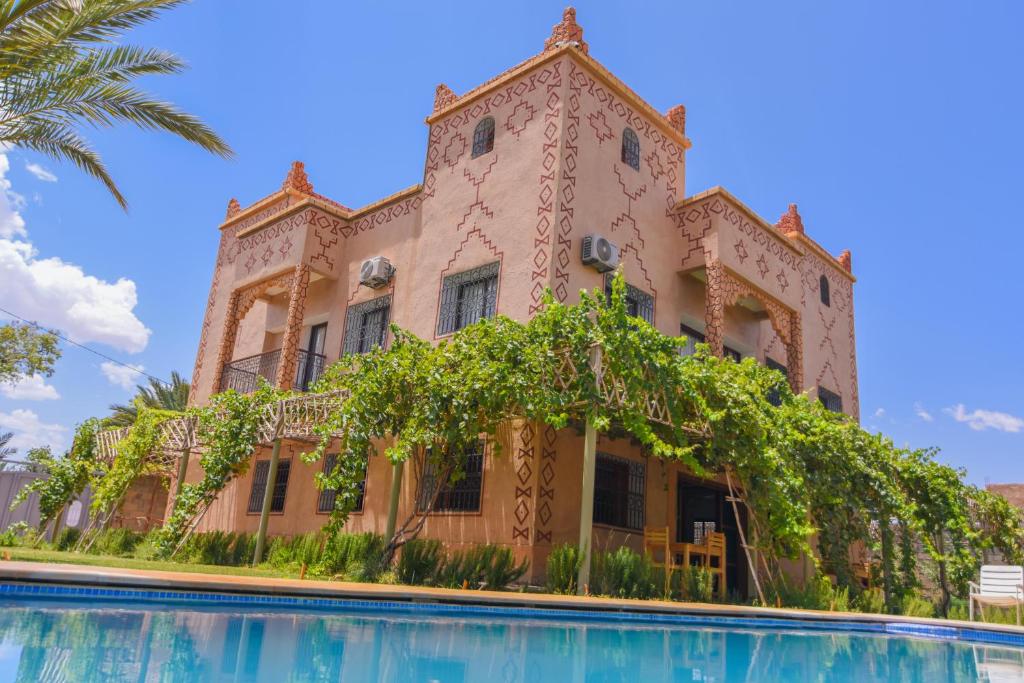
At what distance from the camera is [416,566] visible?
8.89 meters

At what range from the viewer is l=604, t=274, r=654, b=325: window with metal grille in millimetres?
11672

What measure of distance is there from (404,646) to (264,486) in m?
10.2

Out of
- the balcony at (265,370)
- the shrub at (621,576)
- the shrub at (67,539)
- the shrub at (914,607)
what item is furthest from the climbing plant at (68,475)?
the shrub at (914,607)

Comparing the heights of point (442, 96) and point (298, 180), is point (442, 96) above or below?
above

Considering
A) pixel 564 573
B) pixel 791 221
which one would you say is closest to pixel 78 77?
pixel 564 573

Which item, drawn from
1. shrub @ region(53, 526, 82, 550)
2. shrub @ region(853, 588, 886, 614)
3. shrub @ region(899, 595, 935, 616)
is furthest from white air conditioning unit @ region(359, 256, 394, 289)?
shrub @ region(899, 595, 935, 616)

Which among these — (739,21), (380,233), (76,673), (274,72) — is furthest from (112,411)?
(76,673)

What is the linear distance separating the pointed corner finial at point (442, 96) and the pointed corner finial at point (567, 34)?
2.16 meters

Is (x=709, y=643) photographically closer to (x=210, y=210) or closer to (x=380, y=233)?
(x=380, y=233)

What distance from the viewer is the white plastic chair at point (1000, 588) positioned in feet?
30.9

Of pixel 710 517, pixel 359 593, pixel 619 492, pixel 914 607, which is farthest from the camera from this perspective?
pixel 710 517

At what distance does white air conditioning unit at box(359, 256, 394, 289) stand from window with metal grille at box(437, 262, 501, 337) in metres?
1.44

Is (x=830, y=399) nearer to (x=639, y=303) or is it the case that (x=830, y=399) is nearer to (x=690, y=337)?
(x=690, y=337)

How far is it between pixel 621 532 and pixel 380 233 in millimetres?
6764
